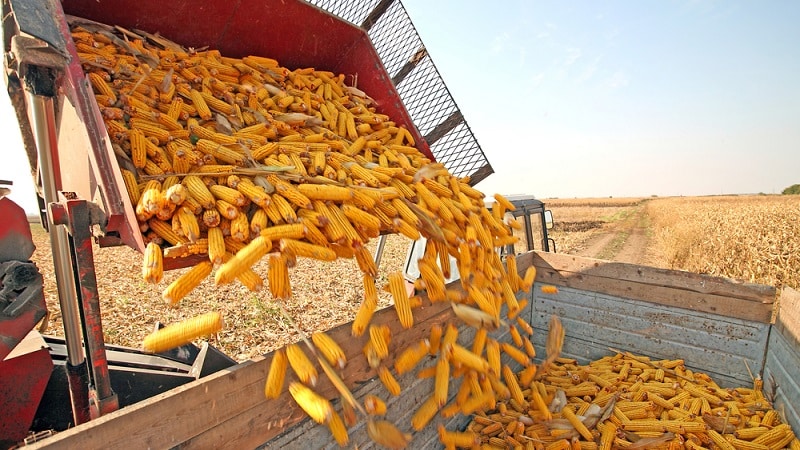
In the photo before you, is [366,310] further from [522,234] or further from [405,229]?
[522,234]

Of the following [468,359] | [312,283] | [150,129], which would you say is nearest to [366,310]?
[468,359]

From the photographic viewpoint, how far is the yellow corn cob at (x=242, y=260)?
1.96 metres

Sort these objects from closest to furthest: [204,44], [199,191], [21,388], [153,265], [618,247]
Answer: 1. [153,265]
2. [21,388]
3. [199,191]
4. [204,44]
5. [618,247]

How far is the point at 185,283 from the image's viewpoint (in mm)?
2002

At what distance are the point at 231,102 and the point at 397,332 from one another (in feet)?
7.14

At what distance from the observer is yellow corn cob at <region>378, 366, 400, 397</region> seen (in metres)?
2.35

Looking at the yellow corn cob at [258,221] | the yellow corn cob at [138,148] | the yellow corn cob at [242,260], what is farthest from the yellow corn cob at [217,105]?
the yellow corn cob at [242,260]

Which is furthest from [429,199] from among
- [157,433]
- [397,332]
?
[157,433]

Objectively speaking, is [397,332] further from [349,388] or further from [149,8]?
[149,8]

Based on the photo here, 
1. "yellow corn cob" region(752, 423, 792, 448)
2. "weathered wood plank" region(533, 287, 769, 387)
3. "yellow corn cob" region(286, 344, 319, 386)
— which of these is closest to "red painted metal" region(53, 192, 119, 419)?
"yellow corn cob" region(286, 344, 319, 386)

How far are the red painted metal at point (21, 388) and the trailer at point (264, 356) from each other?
12 millimetres

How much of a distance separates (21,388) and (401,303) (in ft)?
6.65

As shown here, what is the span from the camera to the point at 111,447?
1397 mm

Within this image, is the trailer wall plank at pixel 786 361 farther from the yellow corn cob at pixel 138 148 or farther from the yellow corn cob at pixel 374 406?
the yellow corn cob at pixel 138 148
